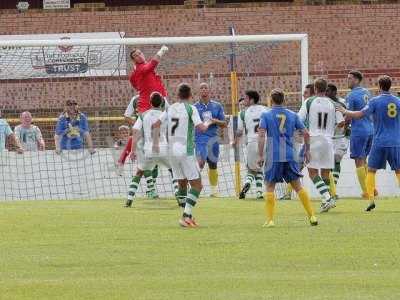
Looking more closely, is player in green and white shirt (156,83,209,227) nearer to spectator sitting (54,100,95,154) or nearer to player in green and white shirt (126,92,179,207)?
player in green and white shirt (126,92,179,207)

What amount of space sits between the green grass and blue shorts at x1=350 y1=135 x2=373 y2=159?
6.71 ft

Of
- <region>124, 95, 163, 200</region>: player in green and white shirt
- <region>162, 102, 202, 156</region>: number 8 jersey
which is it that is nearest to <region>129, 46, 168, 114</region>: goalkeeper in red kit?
<region>124, 95, 163, 200</region>: player in green and white shirt

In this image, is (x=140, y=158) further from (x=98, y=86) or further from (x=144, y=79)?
(x=98, y=86)

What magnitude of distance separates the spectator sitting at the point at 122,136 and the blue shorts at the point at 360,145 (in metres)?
5.66

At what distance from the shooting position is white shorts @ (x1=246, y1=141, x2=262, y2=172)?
83.1 feet

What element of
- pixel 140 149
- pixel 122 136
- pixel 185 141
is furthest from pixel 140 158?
pixel 185 141

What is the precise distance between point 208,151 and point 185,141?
22.0ft

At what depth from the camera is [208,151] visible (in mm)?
26266

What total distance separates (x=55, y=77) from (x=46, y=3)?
18.7 metres

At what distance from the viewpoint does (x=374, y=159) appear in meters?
21.5

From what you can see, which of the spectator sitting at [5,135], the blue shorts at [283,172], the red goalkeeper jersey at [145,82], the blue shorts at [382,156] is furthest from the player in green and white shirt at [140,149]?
the blue shorts at [283,172]

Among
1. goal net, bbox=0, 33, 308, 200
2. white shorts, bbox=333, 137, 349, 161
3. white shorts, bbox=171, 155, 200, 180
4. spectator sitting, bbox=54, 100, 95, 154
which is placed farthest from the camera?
spectator sitting, bbox=54, 100, 95, 154

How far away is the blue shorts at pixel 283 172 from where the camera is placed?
1877 cm

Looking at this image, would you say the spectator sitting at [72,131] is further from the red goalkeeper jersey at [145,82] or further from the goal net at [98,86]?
the red goalkeeper jersey at [145,82]
